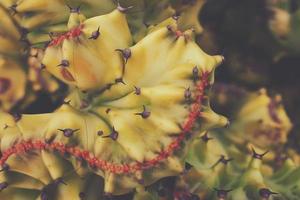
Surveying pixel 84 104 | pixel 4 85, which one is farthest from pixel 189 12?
pixel 4 85

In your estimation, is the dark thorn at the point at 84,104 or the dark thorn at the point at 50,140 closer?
the dark thorn at the point at 50,140

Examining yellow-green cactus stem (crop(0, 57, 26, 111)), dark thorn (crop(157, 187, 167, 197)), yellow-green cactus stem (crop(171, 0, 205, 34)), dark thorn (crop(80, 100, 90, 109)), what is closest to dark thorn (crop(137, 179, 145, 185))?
dark thorn (crop(157, 187, 167, 197))

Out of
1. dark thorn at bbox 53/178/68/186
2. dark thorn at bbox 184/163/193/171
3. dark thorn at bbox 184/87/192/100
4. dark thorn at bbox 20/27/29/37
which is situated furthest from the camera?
dark thorn at bbox 20/27/29/37

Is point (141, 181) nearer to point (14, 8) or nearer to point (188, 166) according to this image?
point (188, 166)

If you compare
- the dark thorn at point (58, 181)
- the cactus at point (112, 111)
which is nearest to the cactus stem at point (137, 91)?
the cactus at point (112, 111)

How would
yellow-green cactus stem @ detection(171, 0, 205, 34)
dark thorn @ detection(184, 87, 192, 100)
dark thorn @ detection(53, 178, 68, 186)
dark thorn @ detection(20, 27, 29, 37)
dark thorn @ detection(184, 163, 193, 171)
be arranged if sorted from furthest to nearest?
yellow-green cactus stem @ detection(171, 0, 205, 34) → dark thorn @ detection(20, 27, 29, 37) → dark thorn @ detection(184, 163, 193, 171) → dark thorn @ detection(53, 178, 68, 186) → dark thorn @ detection(184, 87, 192, 100)

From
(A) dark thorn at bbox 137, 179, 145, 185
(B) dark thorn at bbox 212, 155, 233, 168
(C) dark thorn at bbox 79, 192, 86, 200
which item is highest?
(A) dark thorn at bbox 137, 179, 145, 185

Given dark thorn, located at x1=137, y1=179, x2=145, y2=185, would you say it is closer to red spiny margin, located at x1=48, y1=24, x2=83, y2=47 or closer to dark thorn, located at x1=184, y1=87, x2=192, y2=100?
dark thorn, located at x1=184, y1=87, x2=192, y2=100

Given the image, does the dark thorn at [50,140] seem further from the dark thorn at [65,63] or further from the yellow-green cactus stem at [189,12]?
the yellow-green cactus stem at [189,12]
